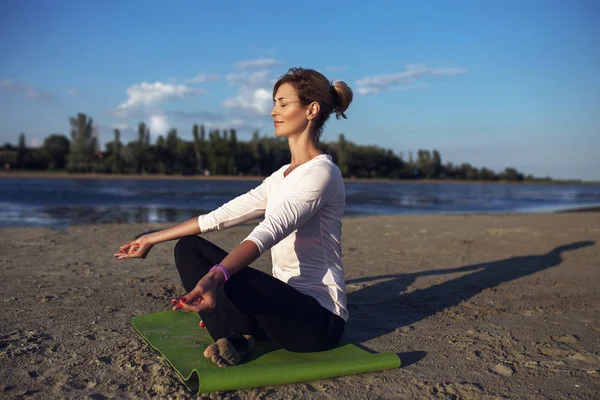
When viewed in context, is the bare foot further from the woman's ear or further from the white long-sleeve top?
the woman's ear

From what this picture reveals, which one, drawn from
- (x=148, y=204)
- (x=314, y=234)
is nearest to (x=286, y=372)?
(x=314, y=234)

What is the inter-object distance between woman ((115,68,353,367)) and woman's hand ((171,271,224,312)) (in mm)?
236

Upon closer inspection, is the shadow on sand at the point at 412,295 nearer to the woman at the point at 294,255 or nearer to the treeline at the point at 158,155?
the woman at the point at 294,255

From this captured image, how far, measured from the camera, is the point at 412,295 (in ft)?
15.5

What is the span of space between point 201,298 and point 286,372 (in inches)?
26.1

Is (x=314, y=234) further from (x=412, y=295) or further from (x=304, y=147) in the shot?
(x=412, y=295)

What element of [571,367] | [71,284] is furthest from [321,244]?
[71,284]

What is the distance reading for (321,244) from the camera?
2682 mm

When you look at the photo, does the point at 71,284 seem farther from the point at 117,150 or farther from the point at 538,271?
the point at 117,150

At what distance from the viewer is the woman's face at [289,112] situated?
2.69m

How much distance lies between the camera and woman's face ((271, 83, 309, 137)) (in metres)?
2.69

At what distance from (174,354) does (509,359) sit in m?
1.88

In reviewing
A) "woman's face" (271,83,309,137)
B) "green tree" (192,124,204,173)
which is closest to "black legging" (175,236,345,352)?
"woman's face" (271,83,309,137)

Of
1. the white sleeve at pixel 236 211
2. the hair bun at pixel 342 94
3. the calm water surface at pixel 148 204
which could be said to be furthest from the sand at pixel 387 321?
the calm water surface at pixel 148 204
